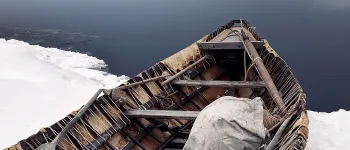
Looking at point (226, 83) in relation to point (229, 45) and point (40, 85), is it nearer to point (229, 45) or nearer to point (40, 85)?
point (229, 45)

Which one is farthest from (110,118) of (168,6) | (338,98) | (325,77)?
(168,6)

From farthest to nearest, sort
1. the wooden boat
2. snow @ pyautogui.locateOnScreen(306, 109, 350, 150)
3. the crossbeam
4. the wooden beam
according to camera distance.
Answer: snow @ pyautogui.locateOnScreen(306, 109, 350, 150), the crossbeam, the wooden beam, the wooden boat

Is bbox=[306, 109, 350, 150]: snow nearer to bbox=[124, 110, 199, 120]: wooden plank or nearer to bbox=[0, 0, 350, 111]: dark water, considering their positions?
bbox=[124, 110, 199, 120]: wooden plank

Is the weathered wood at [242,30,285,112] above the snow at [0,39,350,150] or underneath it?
underneath

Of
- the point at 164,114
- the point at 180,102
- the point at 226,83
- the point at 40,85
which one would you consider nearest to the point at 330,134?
the point at 226,83

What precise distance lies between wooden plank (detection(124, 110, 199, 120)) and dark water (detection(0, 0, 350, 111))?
9796 millimetres

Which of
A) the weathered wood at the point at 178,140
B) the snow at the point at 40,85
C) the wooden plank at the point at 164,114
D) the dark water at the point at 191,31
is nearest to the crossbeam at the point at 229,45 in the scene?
the weathered wood at the point at 178,140

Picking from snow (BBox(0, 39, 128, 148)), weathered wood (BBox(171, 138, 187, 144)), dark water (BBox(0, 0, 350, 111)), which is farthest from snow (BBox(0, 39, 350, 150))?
weathered wood (BBox(171, 138, 187, 144))

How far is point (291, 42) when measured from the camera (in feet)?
61.8

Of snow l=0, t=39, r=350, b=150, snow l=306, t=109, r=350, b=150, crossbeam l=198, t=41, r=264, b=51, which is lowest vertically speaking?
snow l=306, t=109, r=350, b=150

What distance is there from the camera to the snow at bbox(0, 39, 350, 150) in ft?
22.5

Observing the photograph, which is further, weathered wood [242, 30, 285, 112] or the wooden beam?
the wooden beam

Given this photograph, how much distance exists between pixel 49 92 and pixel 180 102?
6.27m

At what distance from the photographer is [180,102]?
213 inches
